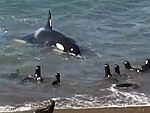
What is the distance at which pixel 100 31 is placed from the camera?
20422 millimetres

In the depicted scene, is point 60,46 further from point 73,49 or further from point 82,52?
point 82,52

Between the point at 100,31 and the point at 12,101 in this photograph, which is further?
the point at 100,31

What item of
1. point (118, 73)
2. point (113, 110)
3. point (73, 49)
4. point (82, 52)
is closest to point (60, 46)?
point (73, 49)

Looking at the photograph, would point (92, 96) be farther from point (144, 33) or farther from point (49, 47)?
point (144, 33)

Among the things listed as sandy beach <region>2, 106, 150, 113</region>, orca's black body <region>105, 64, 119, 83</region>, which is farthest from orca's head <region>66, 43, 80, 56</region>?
sandy beach <region>2, 106, 150, 113</region>

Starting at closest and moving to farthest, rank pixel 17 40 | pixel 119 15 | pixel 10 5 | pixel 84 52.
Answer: pixel 84 52 < pixel 17 40 < pixel 119 15 < pixel 10 5

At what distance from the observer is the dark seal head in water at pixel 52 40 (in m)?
17.2

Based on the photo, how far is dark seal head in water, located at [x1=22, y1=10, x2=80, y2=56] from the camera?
1725 centimetres

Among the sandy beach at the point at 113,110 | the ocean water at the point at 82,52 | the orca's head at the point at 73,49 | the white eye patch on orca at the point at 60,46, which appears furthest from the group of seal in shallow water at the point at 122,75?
the white eye patch on orca at the point at 60,46

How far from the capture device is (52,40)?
18141mm

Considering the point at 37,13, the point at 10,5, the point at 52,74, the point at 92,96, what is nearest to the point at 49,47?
the point at 52,74

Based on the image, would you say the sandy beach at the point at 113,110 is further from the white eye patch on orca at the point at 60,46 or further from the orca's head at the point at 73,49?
the white eye patch on orca at the point at 60,46

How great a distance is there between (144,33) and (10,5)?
28.9ft

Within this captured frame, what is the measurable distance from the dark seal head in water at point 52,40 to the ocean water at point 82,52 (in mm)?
331
